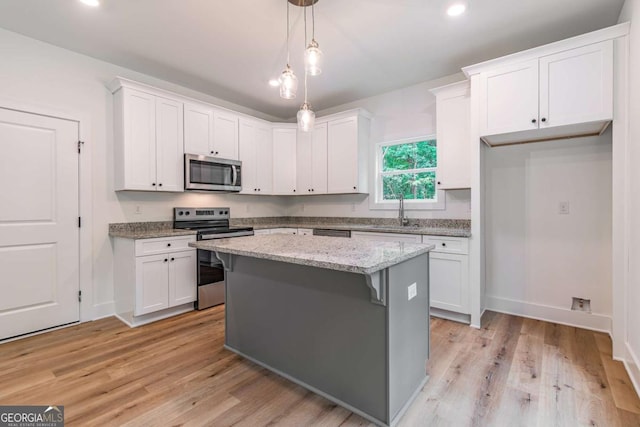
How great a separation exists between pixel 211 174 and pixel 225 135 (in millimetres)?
604

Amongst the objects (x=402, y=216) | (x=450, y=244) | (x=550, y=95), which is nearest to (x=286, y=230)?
(x=402, y=216)

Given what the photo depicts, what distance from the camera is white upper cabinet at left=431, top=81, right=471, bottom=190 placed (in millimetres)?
3197

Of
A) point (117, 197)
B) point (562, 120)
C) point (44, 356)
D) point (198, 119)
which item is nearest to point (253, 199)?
point (198, 119)

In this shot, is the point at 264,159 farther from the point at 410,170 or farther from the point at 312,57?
the point at 312,57

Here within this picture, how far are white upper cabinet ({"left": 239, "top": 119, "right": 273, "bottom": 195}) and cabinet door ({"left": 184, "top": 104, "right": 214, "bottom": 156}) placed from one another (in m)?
0.50

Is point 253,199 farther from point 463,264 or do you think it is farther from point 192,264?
point 463,264

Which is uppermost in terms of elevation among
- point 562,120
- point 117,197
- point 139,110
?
point 139,110

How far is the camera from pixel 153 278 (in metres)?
3.09

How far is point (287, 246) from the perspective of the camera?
1.94 m

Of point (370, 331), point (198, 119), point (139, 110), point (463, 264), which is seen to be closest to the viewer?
point (370, 331)

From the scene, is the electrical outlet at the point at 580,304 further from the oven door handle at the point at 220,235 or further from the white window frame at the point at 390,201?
the oven door handle at the point at 220,235

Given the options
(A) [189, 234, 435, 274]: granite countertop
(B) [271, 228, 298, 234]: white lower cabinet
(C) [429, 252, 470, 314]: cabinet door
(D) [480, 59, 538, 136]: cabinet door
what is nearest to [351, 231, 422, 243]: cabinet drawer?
(C) [429, 252, 470, 314]: cabinet door

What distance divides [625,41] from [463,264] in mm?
2107

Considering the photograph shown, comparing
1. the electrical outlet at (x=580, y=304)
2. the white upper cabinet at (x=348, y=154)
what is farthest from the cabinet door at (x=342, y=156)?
the electrical outlet at (x=580, y=304)
